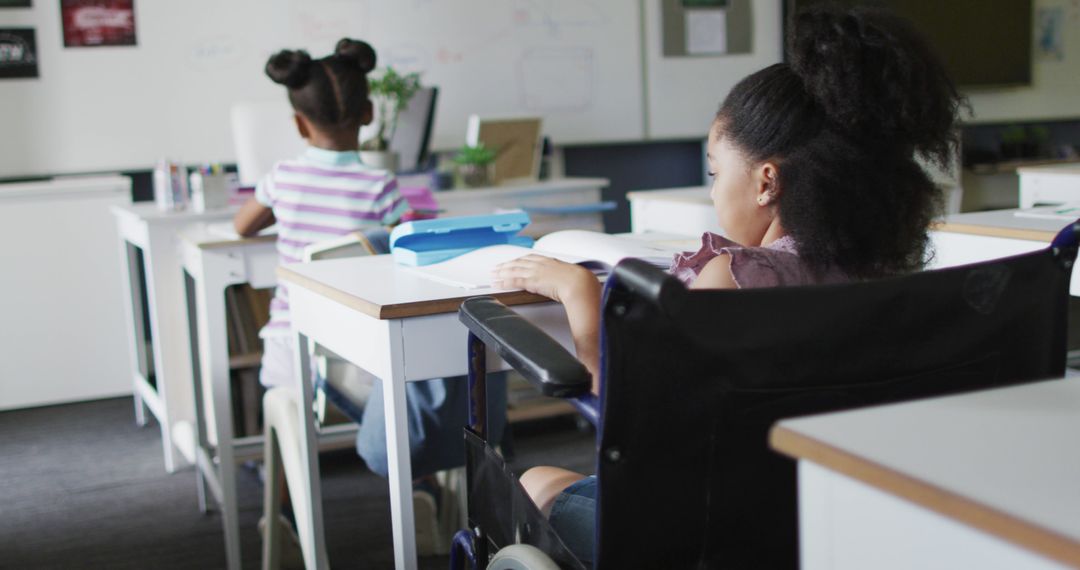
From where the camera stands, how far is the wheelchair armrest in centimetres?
94

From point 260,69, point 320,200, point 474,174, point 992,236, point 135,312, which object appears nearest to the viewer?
point 992,236

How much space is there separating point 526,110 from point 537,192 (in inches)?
35.3

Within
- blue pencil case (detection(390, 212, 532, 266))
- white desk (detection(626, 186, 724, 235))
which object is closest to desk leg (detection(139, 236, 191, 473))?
white desk (detection(626, 186, 724, 235))

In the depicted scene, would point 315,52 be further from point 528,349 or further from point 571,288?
point 528,349

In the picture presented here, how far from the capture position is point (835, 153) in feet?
3.60

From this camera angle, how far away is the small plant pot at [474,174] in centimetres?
388

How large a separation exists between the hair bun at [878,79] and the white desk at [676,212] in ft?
6.22

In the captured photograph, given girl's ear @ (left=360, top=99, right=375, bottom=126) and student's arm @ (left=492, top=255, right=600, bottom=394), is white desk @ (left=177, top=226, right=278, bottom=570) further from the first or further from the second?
student's arm @ (left=492, top=255, right=600, bottom=394)

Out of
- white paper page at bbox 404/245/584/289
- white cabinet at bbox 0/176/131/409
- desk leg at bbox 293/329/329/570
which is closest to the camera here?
white paper page at bbox 404/245/584/289

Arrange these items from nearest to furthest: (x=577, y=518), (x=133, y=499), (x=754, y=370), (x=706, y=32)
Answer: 1. (x=754, y=370)
2. (x=577, y=518)
3. (x=133, y=499)
4. (x=706, y=32)

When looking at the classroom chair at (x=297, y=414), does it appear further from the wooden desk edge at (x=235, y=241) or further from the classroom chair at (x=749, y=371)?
the classroom chair at (x=749, y=371)

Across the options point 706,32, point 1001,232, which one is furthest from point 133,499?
point 706,32

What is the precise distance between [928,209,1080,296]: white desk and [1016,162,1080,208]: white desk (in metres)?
1.02

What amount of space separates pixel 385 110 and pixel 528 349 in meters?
3.15
